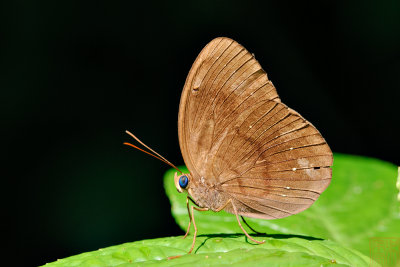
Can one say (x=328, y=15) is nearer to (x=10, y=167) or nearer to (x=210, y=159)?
(x=210, y=159)

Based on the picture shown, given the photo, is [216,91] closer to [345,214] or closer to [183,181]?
[183,181]

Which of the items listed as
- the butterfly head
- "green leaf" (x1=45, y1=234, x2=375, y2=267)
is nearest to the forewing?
the butterfly head

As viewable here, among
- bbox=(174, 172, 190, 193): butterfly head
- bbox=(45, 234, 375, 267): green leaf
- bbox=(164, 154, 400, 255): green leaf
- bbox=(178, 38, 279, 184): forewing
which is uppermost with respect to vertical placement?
bbox=(178, 38, 279, 184): forewing

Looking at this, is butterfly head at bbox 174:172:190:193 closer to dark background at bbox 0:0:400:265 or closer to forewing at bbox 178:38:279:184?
forewing at bbox 178:38:279:184

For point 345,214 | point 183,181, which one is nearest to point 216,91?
point 183,181

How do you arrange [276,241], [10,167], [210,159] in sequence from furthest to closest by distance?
1. [10,167]
2. [210,159]
3. [276,241]

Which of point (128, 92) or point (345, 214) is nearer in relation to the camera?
point (345, 214)

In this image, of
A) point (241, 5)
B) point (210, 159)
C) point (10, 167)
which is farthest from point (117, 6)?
point (210, 159)
